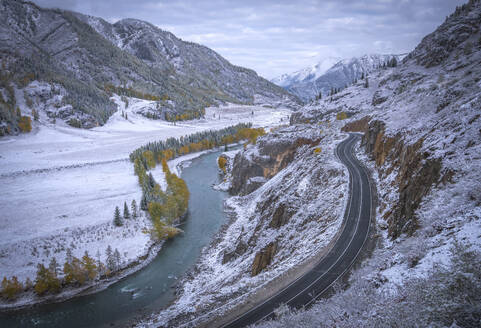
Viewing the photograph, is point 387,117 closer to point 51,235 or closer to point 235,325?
point 235,325

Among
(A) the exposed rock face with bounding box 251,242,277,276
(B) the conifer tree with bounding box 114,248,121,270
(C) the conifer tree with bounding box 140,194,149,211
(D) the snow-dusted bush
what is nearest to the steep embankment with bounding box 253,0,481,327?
(D) the snow-dusted bush

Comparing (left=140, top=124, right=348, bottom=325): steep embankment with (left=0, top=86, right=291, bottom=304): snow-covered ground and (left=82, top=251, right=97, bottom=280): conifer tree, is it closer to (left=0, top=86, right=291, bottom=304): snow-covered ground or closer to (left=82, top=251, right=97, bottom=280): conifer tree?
(left=82, top=251, right=97, bottom=280): conifer tree

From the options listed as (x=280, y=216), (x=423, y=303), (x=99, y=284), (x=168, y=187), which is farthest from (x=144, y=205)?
(x=423, y=303)

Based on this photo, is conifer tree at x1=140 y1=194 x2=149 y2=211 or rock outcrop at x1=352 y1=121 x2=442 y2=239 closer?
rock outcrop at x1=352 y1=121 x2=442 y2=239

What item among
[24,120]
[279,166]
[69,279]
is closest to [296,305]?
[69,279]

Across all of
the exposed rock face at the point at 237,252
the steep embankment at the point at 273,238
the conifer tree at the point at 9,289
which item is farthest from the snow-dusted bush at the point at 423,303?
the conifer tree at the point at 9,289

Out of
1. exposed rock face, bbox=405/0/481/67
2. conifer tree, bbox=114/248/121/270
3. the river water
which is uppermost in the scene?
exposed rock face, bbox=405/0/481/67
